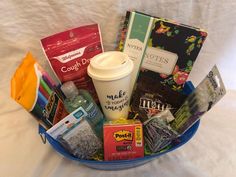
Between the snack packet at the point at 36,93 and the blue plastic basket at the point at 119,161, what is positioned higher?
the snack packet at the point at 36,93

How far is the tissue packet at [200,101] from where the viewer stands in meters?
0.51

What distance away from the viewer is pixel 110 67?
0.54 metres

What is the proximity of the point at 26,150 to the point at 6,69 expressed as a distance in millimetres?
226

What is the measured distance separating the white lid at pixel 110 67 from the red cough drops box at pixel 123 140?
0.36 feet

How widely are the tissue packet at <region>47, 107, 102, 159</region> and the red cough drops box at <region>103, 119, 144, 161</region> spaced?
0.03 meters

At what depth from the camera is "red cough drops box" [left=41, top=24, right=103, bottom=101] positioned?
614 mm

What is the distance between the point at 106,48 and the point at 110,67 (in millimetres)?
170

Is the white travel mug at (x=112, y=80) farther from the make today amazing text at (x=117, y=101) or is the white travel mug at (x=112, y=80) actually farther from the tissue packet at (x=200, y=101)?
the tissue packet at (x=200, y=101)

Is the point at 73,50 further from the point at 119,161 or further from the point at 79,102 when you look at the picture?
the point at 119,161

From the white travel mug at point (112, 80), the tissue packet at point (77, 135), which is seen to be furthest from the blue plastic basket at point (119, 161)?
the white travel mug at point (112, 80)

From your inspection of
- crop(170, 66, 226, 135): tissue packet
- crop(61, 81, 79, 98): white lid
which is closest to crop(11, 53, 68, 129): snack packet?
crop(61, 81, 79, 98): white lid

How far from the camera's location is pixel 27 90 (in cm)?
52

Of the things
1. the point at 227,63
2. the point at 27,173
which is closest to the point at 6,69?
the point at 27,173

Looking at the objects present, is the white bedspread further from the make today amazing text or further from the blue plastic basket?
the make today amazing text
